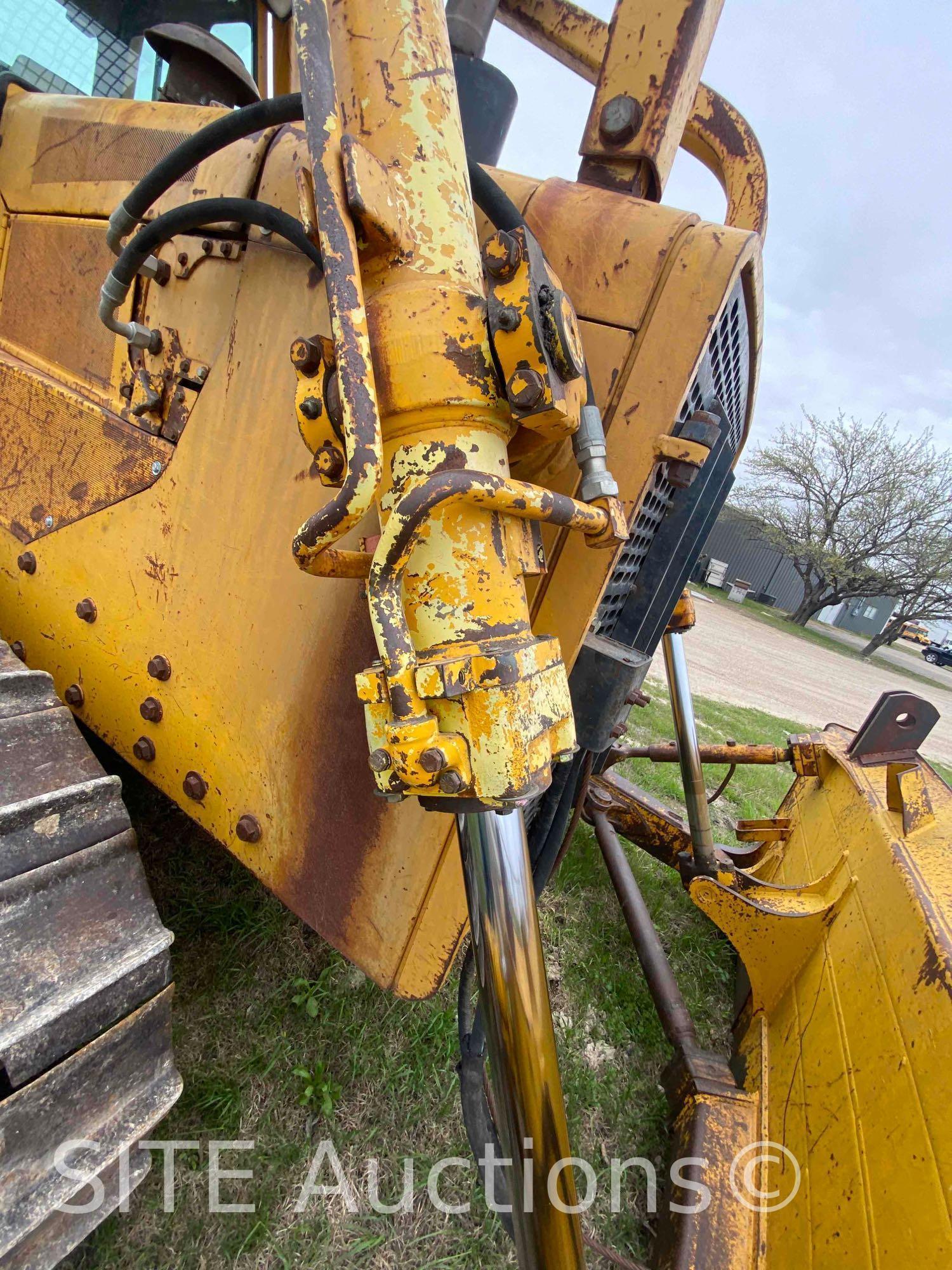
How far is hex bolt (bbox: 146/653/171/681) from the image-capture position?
1.33 metres

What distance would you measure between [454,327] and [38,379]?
1.21 metres

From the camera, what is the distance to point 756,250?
3.51 ft

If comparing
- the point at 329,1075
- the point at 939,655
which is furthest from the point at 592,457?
the point at 939,655

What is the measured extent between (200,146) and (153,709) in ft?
3.31

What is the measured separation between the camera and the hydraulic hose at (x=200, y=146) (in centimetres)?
95

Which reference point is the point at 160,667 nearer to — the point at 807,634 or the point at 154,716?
the point at 154,716

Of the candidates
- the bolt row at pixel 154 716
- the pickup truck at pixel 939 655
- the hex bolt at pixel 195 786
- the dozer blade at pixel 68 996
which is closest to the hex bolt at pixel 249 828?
the bolt row at pixel 154 716

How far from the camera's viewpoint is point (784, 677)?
11.1 meters

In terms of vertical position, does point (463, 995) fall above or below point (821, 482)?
below

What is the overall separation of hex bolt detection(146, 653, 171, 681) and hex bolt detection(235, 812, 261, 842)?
329mm

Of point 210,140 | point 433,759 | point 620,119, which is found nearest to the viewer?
point 433,759

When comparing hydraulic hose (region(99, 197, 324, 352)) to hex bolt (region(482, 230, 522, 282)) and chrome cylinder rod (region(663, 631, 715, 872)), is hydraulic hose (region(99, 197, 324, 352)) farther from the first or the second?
chrome cylinder rod (region(663, 631, 715, 872))

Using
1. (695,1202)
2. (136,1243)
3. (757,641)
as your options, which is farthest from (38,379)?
(757,641)

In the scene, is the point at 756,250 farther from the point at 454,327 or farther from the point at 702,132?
the point at 702,132
